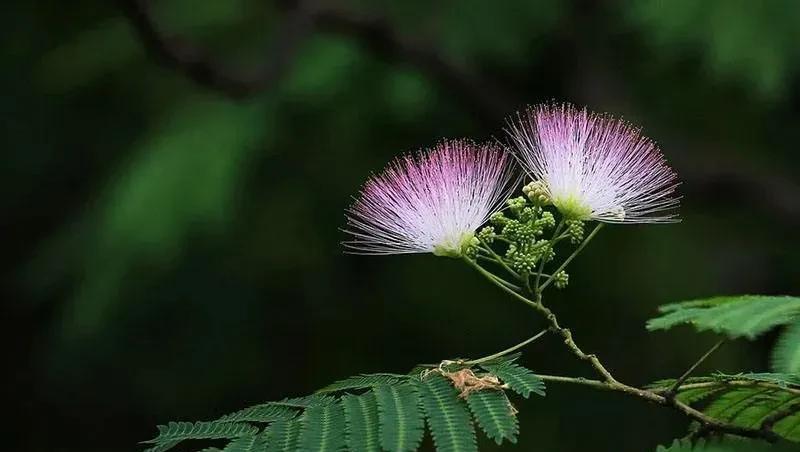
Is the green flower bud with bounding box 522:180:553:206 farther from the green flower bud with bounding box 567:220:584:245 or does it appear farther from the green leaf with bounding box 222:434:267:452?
the green leaf with bounding box 222:434:267:452

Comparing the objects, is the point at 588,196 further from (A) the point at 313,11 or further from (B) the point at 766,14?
(A) the point at 313,11

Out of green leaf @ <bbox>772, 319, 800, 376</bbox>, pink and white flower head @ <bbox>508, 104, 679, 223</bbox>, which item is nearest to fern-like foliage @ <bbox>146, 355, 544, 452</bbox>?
pink and white flower head @ <bbox>508, 104, 679, 223</bbox>

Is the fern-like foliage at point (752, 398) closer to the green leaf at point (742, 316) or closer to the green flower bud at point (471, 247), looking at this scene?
the green leaf at point (742, 316)

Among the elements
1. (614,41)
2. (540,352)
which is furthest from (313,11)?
(540,352)

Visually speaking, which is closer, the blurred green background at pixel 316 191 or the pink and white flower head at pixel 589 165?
the pink and white flower head at pixel 589 165

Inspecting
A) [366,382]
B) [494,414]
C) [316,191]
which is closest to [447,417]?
[494,414]

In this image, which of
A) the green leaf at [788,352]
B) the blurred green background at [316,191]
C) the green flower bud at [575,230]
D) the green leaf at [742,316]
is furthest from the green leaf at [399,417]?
the blurred green background at [316,191]

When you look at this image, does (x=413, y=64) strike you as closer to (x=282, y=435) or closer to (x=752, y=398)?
(x=752, y=398)
